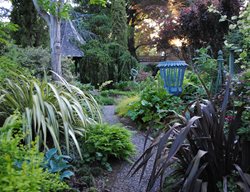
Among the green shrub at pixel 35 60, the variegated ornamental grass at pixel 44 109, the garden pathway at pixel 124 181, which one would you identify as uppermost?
the green shrub at pixel 35 60

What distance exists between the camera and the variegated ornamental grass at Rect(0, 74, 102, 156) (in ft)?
7.82

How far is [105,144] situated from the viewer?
97.7 inches

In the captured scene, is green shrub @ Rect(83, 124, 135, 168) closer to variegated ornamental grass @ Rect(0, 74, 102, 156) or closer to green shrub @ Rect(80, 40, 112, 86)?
variegated ornamental grass @ Rect(0, 74, 102, 156)

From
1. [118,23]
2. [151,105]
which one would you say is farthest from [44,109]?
[118,23]

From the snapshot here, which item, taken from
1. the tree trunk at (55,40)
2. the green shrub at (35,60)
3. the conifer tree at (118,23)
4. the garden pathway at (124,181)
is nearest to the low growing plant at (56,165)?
the garden pathway at (124,181)

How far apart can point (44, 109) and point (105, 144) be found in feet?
2.20

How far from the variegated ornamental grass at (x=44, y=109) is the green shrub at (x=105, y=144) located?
0.48ft

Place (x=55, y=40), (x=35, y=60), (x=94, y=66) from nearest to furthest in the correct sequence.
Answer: (x=55, y=40) → (x=35, y=60) → (x=94, y=66)

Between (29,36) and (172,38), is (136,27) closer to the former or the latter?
(172,38)

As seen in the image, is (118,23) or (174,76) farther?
(118,23)

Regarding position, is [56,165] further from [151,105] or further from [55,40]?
[55,40]

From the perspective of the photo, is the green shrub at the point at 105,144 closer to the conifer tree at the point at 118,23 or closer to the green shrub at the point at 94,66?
the green shrub at the point at 94,66

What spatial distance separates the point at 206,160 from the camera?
68.7 inches

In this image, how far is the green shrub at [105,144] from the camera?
8.18 feet
